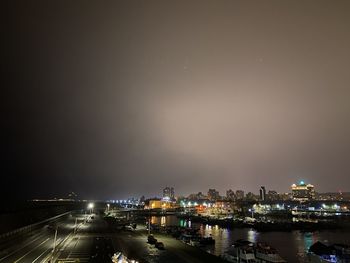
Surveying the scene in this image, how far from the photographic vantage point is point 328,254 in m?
50.2

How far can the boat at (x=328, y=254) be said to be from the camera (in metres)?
45.6

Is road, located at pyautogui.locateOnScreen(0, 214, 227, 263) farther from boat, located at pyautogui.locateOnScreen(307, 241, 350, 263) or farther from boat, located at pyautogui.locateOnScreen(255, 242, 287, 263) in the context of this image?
boat, located at pyautogui.locateOnScreen(307, 241, 350, 263)

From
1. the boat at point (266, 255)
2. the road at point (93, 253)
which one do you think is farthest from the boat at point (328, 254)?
the road at point (93, 253)

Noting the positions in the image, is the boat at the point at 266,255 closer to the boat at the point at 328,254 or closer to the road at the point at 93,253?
the boat at the point at 328,254

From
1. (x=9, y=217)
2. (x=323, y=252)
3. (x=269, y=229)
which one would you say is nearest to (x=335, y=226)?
(x=269, y=229)

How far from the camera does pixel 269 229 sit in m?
128

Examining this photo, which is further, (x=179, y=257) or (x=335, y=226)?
(x=335, y=226)

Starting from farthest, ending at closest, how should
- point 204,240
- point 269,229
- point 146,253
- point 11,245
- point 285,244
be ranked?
point 269,229, point 285,244, point 204,240, point 11,245, point 146,253

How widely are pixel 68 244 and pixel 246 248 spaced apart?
30361 mm

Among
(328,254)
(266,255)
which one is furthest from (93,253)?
(328,254)

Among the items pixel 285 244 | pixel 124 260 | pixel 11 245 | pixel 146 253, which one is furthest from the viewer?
pixel 285 244

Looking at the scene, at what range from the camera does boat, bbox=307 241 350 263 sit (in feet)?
150

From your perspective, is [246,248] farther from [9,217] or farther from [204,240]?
[9,217]

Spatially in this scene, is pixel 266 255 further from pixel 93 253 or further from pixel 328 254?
pixel 93 253
